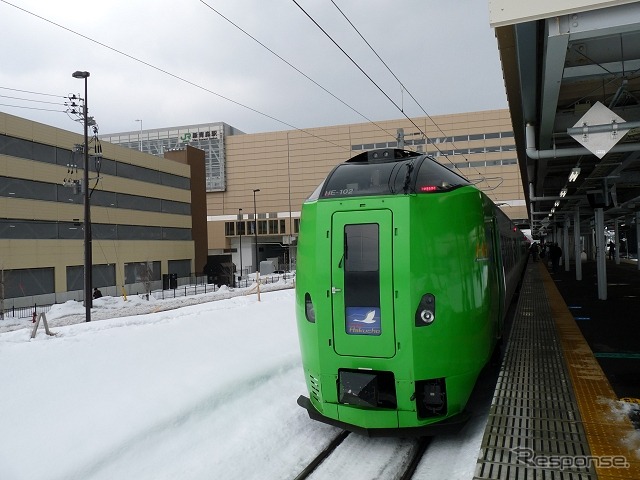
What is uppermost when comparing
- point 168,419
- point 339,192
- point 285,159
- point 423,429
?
point 285,159

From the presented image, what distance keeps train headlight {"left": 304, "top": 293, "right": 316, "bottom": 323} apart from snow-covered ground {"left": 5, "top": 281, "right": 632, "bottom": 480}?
4.64ft

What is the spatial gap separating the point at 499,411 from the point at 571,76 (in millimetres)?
4115

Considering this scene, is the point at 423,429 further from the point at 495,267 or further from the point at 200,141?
the point at 200,141

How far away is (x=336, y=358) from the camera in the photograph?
15.9 ft

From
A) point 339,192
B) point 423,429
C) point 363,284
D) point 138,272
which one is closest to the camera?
point 423,429

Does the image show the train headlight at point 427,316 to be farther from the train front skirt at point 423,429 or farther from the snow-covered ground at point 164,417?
the snow-covered ground at point 164,417

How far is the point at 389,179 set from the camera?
505cm

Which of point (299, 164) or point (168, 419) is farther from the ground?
point (299, 164)

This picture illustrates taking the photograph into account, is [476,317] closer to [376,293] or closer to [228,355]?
[376,293]

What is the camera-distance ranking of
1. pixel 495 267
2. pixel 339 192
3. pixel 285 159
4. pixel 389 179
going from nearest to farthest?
pixel 389 179 → pixel 339 192 → pixel 495 267 → pixel 285 159

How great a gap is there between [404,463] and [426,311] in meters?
1.55

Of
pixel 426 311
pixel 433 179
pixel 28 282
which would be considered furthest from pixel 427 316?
pixel 28 282

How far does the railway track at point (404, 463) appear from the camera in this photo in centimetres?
450

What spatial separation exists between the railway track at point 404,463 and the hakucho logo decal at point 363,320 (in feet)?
4.36
